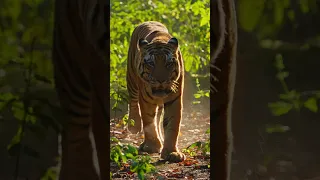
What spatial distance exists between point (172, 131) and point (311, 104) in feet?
→ 5.68

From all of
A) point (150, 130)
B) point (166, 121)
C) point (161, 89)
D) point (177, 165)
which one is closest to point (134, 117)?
point (150, 130)

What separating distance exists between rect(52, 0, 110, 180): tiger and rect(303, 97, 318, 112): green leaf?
2.73ft

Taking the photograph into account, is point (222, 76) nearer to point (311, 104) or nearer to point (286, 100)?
point (286, 100)

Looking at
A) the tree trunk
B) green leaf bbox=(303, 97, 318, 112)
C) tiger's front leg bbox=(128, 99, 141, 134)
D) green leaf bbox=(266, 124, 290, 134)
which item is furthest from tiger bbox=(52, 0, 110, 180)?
tiger's front leg bbox=(128, 99, 141, 134)

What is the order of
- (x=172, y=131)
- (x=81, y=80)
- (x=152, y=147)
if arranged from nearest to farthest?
(x=81, y=80), (x=172, y=131), (x=152, y=147)

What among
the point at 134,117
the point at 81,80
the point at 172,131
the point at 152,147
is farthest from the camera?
the point at 134,117

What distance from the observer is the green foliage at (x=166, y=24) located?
4.35 m

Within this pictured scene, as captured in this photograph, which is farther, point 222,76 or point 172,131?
point 172,131

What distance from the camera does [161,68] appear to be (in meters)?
3.68

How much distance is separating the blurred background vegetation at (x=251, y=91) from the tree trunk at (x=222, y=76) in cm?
3

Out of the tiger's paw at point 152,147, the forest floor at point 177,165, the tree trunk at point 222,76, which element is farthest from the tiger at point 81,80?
the tiger's paw at point 152,147

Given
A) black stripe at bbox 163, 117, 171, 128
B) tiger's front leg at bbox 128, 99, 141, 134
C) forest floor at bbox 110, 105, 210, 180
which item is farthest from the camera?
tiger's front leg at bbox 128, 99, 141, 134

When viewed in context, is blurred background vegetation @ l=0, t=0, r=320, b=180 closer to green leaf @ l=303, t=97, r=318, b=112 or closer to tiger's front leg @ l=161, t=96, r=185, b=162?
green leaf @ l=303, t=97, r=318, b=112

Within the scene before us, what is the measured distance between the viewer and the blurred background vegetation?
206 cm
